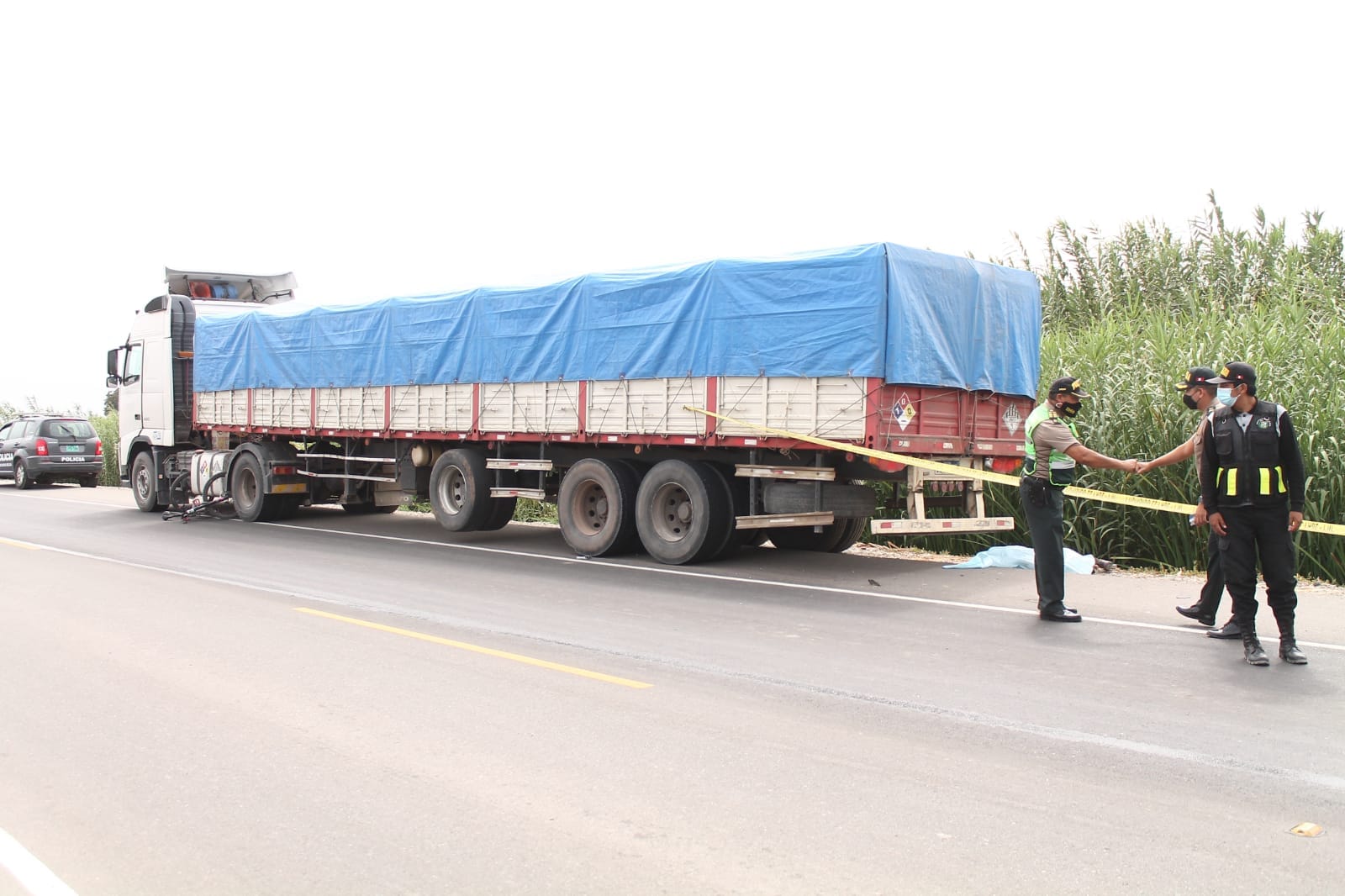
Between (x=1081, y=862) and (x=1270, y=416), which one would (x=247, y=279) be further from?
(x=1081, y=862)

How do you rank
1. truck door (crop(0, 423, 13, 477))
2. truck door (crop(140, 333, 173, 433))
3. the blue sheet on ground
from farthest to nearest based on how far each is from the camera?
truck door (crop(0, 423, 13, 477)) → truck door (crop(140, 333, 173, 433)) → the blue sheet on ground

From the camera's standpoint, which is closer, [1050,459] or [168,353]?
[1050,459]

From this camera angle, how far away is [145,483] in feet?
68.9

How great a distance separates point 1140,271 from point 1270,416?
14.8 metres

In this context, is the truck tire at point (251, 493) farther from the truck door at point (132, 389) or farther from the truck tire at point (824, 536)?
the truck tire at point (824, 536)

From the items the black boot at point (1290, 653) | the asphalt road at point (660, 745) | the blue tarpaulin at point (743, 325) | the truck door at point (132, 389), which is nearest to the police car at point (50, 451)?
the truck door at point (132, 389)

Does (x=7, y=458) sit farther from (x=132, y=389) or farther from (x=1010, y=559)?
(x=1010, y=559)

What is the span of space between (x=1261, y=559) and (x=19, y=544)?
47.7 ft

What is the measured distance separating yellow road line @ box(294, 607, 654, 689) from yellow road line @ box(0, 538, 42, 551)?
703 centimetres

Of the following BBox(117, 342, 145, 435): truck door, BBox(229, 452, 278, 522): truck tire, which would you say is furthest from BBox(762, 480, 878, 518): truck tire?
BBox(117, 342, 145, 435): truck door

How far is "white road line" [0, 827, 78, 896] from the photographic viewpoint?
3.91 m

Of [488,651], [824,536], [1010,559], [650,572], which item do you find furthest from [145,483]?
[1010,559]

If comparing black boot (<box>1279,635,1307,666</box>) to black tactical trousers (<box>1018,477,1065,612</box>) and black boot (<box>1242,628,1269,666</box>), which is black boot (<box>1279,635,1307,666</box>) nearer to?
black boot (<box>1242,628,1269,666</box>)

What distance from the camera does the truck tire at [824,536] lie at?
1357cm
